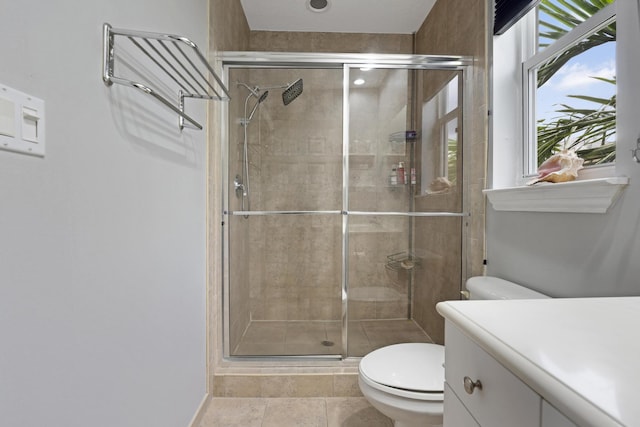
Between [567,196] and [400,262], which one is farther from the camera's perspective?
[400,262]

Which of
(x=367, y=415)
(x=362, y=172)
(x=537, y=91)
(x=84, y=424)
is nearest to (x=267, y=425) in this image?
(x=367, y=415)

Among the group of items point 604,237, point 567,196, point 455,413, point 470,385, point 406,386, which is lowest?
point 406,386

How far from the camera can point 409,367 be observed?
4.33 ft

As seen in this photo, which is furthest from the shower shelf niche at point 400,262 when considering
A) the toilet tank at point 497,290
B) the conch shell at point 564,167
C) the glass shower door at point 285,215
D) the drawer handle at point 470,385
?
the drawer handle at point 470,385

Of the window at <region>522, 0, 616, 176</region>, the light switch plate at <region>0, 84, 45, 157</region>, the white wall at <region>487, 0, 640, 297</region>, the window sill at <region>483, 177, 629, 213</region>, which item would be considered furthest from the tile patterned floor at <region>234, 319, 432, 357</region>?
the light switch plate at <region>0, 84, 45, 157</region>

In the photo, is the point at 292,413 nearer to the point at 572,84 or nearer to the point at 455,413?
the point at 455,413

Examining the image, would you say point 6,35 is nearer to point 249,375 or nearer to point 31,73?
point 31,73

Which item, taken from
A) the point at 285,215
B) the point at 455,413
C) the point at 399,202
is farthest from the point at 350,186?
the point at 455,413

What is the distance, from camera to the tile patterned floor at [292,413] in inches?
61.6

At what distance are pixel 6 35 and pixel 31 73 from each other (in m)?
0.07

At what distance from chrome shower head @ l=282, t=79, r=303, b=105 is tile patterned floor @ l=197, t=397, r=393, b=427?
1.82 metres

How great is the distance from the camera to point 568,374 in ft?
1.43

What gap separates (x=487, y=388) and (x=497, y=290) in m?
0.84

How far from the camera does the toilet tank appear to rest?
1241mm
